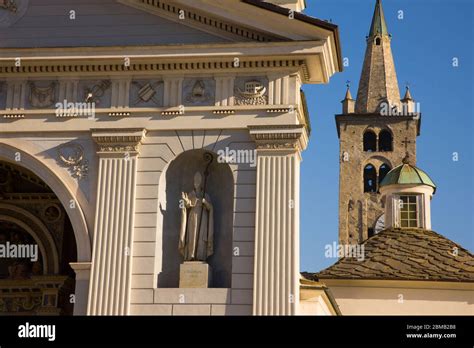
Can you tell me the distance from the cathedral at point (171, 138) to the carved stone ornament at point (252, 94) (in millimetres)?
26

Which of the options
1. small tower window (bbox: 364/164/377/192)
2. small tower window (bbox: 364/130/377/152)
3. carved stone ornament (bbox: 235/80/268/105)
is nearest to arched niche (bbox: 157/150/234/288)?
carved stone ornament (bbox: 235/80/268/105)

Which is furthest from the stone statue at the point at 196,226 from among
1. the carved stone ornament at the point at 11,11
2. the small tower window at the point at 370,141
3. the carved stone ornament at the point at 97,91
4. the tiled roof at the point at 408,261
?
the small tower window at the point at 370,141

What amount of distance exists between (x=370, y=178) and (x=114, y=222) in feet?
254

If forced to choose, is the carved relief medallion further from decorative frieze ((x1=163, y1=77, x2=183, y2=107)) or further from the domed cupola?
the domed cupola

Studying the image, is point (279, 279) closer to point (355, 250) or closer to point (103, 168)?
point (103, 168)

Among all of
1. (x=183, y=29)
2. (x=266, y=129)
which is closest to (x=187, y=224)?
(x=266, y=129)

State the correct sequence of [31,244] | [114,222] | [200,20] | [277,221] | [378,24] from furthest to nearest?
[378,24] → [31,244] → [200,20] → [114,222] → [277,221]

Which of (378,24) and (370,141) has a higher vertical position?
(378,24)

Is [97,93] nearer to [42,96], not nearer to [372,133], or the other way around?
[42,96]

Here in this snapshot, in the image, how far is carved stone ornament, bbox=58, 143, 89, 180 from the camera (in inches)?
779

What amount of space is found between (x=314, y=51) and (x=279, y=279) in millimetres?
4348

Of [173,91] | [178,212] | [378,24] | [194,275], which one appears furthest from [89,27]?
[378,24]

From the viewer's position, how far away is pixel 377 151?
95750 mm

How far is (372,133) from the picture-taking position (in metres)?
96.9
